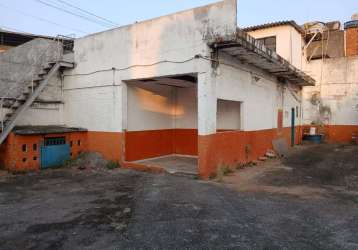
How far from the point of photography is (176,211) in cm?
603

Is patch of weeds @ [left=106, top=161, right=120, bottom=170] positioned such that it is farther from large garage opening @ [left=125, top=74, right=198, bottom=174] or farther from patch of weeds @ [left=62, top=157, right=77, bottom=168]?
patch of weeds @ [left=62, top=157, right=77, bottom=168]

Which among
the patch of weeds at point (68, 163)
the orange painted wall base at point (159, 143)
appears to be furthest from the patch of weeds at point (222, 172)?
the patch of weeds at point (68, 163)

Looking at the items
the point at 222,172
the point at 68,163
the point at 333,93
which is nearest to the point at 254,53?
the point at 222,172

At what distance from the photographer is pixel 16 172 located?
9.90 metres

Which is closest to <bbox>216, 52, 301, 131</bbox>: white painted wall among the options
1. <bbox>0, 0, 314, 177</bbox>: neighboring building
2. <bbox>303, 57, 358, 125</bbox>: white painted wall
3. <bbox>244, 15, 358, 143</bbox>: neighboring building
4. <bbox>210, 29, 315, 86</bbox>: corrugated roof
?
<bbox>0, 0, 314, 177</bbox>: neighboring building

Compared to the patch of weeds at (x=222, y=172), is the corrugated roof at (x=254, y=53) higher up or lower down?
higher up

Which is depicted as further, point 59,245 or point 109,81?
point 109,81

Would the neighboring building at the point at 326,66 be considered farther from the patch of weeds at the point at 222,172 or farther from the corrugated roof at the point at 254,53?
the patch of weeds at the point at 222,172

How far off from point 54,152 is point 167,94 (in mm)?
5139

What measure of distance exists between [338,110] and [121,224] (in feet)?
56.5

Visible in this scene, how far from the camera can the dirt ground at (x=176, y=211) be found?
4680mm

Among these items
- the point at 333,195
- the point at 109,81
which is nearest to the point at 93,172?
the point at 109,81

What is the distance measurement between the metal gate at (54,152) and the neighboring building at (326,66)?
40.6 ft

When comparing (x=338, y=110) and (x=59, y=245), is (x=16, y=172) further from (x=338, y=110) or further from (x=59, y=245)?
(x=338, y=110)
